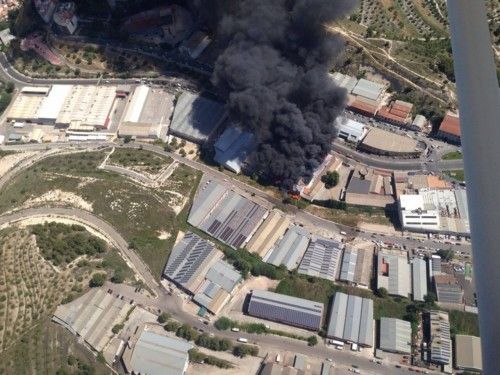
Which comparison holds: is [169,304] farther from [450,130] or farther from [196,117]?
[450,130]

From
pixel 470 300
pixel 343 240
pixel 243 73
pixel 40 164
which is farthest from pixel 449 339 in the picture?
pixel 40 164

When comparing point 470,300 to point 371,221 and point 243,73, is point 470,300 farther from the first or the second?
point 243,73

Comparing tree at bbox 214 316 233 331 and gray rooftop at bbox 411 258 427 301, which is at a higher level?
gray rooftop at bbox 411 258 427 301

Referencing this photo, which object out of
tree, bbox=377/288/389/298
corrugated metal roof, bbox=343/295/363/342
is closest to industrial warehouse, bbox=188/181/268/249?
corrugated metal roof, bbox=343/295/363/342

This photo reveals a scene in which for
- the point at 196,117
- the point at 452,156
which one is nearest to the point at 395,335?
the point at 452,156

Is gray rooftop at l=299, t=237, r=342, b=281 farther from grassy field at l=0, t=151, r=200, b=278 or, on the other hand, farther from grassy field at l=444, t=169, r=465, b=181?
grassy field at l=444, t=169, r=465, b=181
